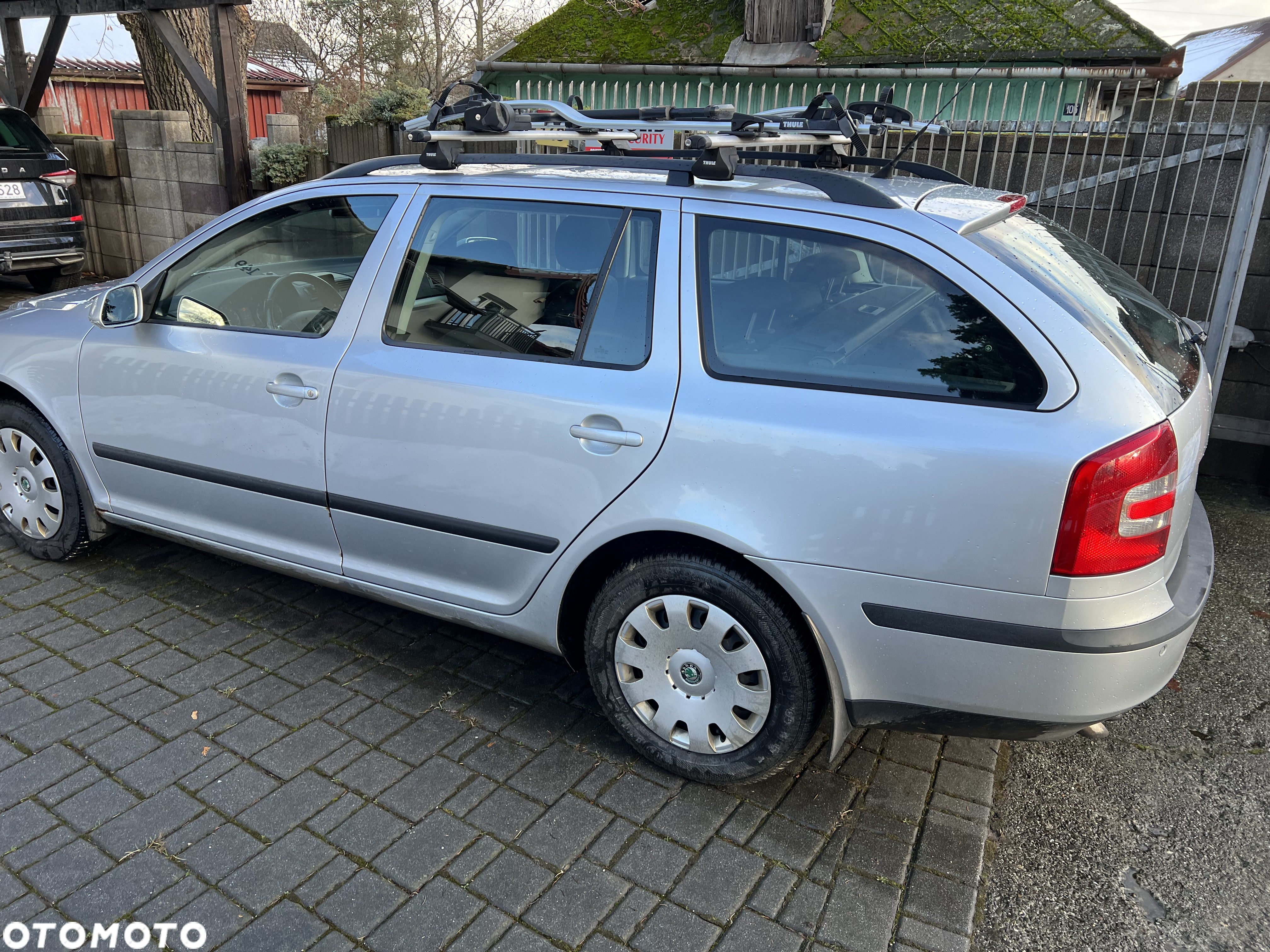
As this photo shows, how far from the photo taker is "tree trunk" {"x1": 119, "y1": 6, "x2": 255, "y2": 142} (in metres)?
10.2

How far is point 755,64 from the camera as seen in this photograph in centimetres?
1153

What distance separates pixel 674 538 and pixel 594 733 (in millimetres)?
828

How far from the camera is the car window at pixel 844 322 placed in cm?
239

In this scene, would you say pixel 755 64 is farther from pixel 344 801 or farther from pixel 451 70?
pixel 451 70

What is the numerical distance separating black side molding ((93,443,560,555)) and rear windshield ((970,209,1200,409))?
155cm

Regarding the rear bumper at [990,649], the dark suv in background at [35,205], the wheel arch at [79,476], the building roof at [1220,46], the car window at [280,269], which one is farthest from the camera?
the building roof at [1220,46]

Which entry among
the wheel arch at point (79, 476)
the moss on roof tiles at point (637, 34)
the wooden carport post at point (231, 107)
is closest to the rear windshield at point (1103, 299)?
the wheel arch at point (79, 476)

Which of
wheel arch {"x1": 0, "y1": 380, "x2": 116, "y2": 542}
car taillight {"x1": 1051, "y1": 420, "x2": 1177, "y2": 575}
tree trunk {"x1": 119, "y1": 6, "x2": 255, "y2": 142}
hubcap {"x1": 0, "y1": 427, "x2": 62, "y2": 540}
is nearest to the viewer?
car taillight {"x1": 1051, "y1": 420, "x2": 1177, "y2": 575}

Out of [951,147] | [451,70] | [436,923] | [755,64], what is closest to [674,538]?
[436,923]

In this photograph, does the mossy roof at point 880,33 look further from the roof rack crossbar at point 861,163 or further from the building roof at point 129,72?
the building roof at point 129,72

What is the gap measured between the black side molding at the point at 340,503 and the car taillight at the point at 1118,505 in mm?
1428

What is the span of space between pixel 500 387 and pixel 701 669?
1039 millimetres

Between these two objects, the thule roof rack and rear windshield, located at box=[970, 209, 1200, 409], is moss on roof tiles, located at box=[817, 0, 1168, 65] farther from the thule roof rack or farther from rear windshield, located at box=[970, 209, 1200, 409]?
rear windshield, located at box=[970, 209, 1200, 409]

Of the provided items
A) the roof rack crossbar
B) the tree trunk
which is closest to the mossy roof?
the tree trunk
